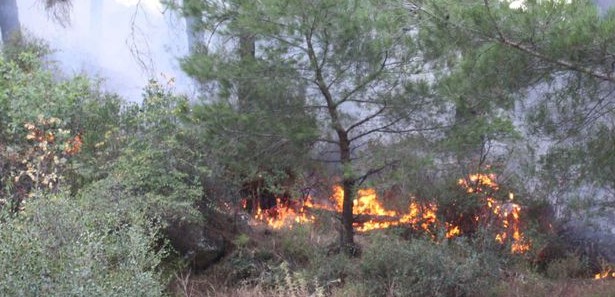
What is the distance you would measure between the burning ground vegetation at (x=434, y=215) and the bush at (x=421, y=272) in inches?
42.5

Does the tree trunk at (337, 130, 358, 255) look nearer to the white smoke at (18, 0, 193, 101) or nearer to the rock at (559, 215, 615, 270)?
the rock at (559, 215, 615, 270)

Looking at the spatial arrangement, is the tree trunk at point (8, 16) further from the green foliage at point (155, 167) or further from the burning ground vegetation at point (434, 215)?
the burning ground vegetation at point (434, 215)

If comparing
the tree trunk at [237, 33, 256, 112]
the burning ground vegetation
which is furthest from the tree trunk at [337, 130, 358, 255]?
the tree trunk at [237, 33, 256, 112]

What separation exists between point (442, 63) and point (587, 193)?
7.39 feet

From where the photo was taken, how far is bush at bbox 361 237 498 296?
265 inches

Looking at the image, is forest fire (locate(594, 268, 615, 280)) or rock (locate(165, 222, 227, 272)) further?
forest fire (locate(594, 268, 615, 280))

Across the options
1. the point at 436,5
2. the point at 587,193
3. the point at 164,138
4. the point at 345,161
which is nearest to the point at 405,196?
the point at 345,161

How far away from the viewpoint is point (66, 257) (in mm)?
3977

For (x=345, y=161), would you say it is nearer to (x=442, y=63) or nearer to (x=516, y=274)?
(x=442, y=63)

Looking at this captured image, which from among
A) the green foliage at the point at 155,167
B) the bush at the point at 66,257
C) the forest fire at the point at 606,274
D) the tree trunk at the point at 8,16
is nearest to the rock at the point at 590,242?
the forest fire at the point at 606,274

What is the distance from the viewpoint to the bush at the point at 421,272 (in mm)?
6719

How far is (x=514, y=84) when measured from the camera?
573cm

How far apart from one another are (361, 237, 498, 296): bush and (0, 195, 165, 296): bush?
2844mm

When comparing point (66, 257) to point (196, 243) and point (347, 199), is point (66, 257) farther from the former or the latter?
point (347, 199)
